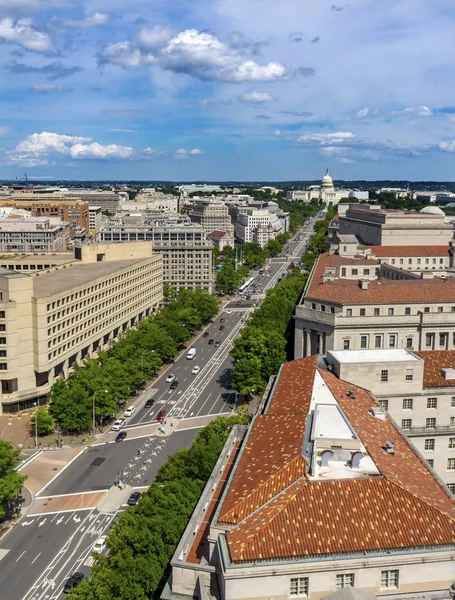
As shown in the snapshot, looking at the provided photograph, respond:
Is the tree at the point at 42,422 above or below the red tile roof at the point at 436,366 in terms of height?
below

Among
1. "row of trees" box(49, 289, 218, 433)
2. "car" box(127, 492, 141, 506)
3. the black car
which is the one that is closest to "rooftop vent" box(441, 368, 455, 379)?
"car" box(127, 492, 141, 506)

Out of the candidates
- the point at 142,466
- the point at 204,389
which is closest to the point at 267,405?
the point at 142,466

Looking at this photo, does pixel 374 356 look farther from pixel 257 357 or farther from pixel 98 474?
pixel 257 357

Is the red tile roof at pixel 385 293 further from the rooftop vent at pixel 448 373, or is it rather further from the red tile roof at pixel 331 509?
the red tile roof at pixel 331 509

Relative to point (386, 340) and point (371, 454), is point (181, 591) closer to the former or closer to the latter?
point (371, 454)

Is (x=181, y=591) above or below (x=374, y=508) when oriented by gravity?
below

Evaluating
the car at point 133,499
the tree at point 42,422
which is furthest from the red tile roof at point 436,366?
the tree at point 42,422
